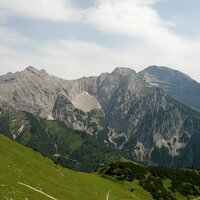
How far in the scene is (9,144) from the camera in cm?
10175

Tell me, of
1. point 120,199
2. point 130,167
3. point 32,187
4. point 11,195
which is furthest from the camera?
point 130,167

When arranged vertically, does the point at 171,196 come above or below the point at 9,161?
below

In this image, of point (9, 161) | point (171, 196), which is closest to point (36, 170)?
point (9, 161)

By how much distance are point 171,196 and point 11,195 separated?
123 metres

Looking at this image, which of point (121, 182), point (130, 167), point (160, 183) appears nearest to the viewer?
point (121, 182)

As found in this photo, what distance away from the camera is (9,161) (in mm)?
80500

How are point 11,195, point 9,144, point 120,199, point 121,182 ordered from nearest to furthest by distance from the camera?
point 11,195 < point 9,144 < point 120,199 < point 121,182

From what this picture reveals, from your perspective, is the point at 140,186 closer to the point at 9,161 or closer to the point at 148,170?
the point at 148,170

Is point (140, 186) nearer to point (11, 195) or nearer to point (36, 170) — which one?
point (36, 170)

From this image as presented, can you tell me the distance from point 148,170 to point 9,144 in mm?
101690

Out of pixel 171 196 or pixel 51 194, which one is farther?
pixel 171 196

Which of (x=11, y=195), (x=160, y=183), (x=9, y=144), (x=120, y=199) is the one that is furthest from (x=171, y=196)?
(x=11, y=195)

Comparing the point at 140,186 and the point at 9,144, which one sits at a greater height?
the point at 9,144

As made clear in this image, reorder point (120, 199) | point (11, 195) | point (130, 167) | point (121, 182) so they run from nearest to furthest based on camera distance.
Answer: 1. point (11, 195)
2. point (120, 199)
3. point (121, 182)
4. point (130, 167)
